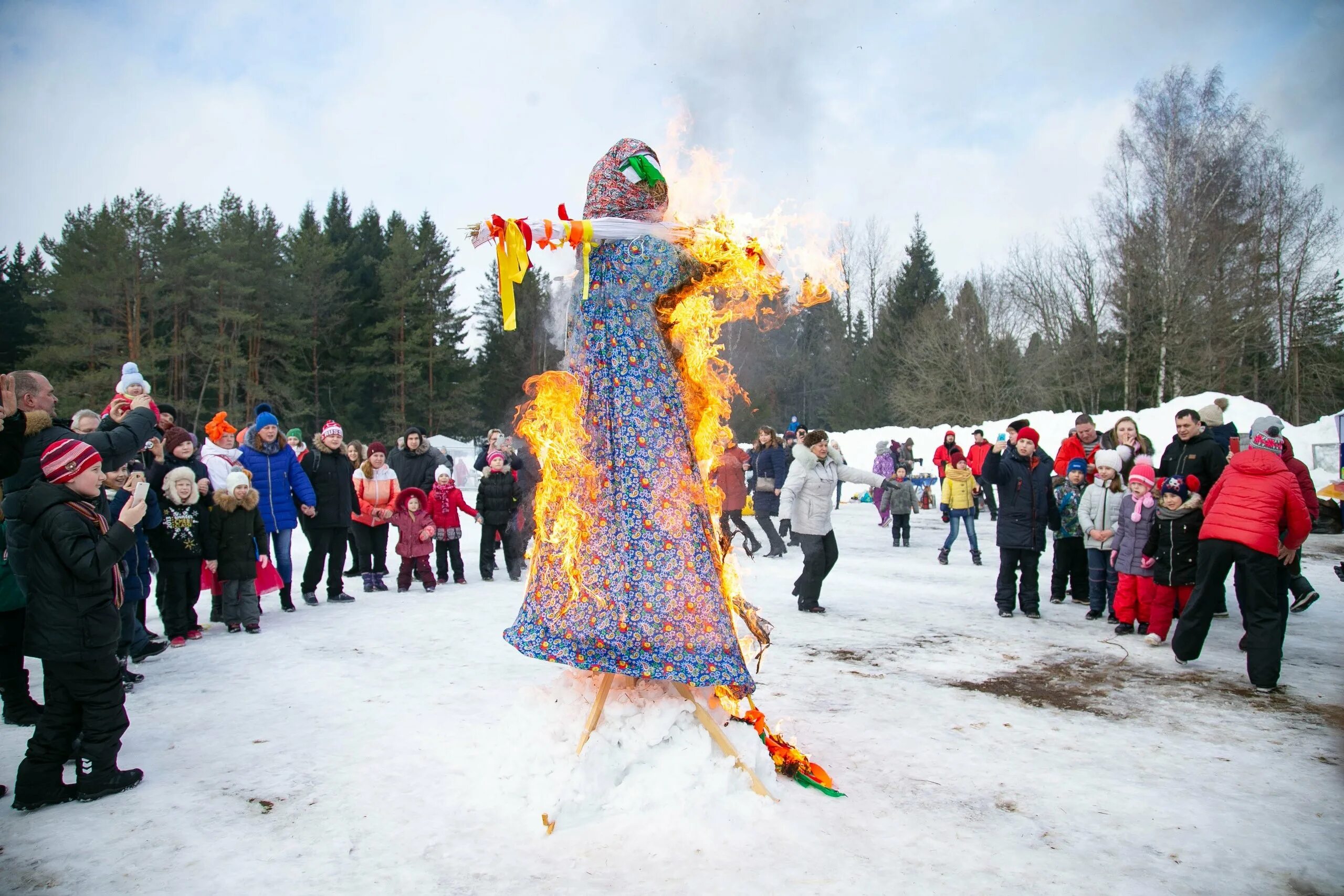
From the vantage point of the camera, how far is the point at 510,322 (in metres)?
3.67

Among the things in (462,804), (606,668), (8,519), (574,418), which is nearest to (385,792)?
(462,804)

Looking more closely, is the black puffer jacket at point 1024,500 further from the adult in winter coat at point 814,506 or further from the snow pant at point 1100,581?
the adult in winter coat at point 814,506

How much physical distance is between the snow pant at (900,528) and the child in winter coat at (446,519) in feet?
25.9

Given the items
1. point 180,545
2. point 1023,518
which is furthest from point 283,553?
point 1023,518

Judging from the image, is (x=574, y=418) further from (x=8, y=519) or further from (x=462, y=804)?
(x=8, y=519)

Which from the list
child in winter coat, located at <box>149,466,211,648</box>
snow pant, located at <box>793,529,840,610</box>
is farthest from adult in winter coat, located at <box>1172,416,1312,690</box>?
child in winter coat, located at <box>149,466,211,648</box>

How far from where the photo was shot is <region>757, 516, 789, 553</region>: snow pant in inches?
516

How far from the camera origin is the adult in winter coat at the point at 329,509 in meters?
8.84

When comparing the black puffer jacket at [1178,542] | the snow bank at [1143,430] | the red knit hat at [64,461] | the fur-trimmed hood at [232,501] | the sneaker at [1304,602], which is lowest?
the sneaker at [1304,602]

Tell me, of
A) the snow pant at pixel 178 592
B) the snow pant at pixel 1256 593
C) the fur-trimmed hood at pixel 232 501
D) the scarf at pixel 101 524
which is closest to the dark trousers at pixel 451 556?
the fur-trimmed hood at pixel 232 501

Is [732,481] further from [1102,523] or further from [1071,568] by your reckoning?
[1102,523]

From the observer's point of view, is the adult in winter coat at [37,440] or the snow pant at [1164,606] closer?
the adult in winter coat at [37,440]

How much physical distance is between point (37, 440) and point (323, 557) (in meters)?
5.15

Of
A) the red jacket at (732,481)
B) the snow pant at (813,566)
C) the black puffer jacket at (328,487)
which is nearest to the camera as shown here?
the snow pant at (813,566)
